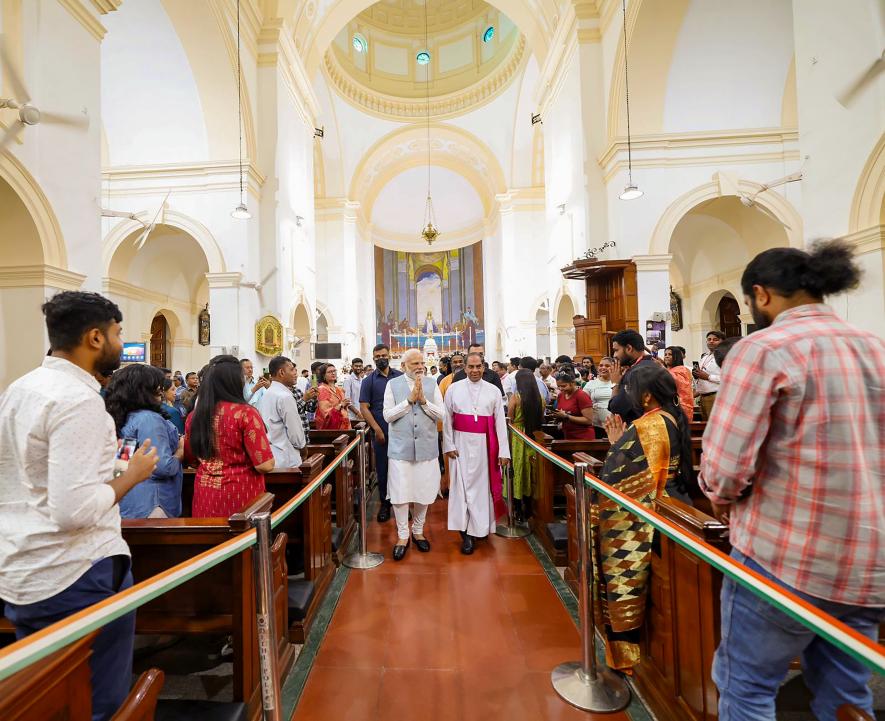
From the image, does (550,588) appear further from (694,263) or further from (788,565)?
(694,263)

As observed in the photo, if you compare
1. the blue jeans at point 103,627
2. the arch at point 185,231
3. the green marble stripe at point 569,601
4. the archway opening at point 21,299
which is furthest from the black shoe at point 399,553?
the arch at point 185,231

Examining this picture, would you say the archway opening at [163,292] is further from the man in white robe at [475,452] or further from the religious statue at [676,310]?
the religious statue at [676,310]

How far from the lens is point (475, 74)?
19562mm

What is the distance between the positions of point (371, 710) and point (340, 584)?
4.38 ft

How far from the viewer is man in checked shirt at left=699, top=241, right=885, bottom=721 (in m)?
1.23

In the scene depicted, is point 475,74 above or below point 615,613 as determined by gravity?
above

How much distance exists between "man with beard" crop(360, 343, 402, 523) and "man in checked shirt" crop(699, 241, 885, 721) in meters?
3.65

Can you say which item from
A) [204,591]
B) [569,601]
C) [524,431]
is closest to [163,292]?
[524,431]

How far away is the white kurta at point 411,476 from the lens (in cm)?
394

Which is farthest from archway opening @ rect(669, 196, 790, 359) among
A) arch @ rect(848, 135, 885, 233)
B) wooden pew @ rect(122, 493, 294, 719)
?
wooden pew @ rect(122, 493, 294, 719)

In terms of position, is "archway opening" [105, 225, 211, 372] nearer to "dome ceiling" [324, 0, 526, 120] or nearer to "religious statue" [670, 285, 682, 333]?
"dome ceiling" [324, 0, 526, 120]

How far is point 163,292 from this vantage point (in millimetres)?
12969

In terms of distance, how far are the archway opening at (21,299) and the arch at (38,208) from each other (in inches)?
2.4

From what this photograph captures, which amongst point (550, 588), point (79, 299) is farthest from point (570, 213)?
point (79, 299)
